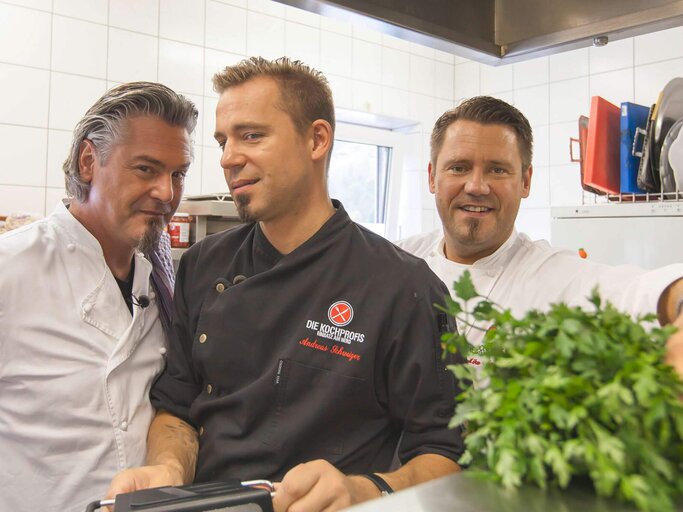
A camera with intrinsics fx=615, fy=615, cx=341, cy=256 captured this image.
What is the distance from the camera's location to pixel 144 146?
4.66 feet

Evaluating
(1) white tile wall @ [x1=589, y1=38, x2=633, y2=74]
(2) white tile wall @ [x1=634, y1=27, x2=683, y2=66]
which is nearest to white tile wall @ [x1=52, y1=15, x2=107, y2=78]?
(1) white tile wall @ [x1=589, y1=38, x2=633, y2=74]

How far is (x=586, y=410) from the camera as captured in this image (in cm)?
46

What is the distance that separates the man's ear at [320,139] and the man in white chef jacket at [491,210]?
0.54 m

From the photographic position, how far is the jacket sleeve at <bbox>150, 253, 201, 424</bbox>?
1325 mm

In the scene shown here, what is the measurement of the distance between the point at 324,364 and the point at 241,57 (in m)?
2.89

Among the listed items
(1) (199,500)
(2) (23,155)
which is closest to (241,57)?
(2) (23,155)

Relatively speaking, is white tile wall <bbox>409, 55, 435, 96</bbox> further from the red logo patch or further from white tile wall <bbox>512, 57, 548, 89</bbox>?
the red logo patch

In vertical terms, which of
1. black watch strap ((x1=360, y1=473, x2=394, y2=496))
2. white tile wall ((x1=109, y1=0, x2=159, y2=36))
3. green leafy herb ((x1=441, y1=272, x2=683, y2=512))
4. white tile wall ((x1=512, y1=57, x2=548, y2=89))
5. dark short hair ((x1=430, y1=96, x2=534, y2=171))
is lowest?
black watch strap ((x1=360, y1=473, x2=394, y2=496))

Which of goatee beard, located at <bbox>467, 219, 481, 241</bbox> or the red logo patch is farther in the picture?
goatee beard, located at <bbox>467, 219, 481, 241</bbox>

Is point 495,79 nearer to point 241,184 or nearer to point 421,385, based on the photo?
point 241,184

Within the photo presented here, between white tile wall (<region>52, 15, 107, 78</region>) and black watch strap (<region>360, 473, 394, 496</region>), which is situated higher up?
white tile wall (<region>52, 15, 107, 78</region>)

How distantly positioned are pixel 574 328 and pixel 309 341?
71 cm

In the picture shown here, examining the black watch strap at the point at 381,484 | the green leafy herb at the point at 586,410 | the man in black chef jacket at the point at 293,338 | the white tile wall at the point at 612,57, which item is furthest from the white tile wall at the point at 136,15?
the green leafy herb at the point at 586,410

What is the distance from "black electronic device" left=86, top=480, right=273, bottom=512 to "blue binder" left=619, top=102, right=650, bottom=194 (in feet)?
7.41
